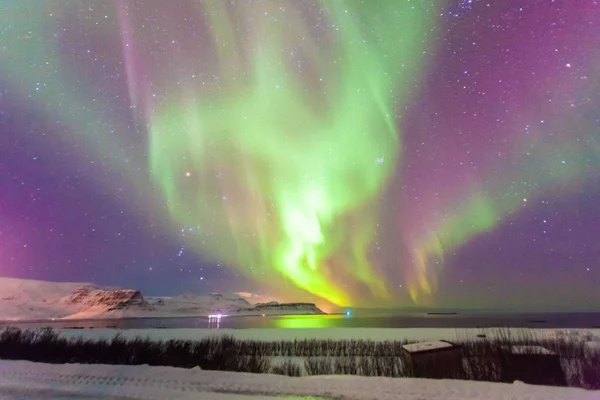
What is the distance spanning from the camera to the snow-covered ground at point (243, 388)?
Answer: 1334 centimetres

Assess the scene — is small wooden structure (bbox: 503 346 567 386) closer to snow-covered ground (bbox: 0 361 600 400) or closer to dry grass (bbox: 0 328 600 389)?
dry grass (bbox: 0 328 600 389)

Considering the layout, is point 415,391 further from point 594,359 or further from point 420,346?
point 594,359

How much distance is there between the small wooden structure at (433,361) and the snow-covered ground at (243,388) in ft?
4.82

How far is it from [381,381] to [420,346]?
3.43 m

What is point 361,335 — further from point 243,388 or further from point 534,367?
point 243,388

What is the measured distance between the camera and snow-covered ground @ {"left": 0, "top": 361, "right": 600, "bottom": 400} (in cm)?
1334

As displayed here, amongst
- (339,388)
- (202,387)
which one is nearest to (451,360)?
(339,388)

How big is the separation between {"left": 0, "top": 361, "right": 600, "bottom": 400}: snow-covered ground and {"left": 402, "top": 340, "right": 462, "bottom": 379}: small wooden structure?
1.47 meters

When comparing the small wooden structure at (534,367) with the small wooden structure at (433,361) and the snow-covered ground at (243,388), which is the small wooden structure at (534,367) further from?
the small wooden structure at (433,361)

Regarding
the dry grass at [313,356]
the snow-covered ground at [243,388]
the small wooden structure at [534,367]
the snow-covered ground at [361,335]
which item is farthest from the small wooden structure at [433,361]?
the snow-covered ground at [361,335]

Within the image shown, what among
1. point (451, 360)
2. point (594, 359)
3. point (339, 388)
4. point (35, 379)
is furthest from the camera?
point (594, 359)

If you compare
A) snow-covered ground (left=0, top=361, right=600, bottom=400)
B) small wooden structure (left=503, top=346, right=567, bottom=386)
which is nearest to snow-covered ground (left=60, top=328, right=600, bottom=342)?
small wooden structure (left=503, top=346, right=567, bottom=386)

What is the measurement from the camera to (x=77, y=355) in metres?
26.4

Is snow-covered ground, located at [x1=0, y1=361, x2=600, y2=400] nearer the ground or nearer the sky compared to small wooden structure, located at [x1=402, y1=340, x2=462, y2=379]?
nearer the ground
